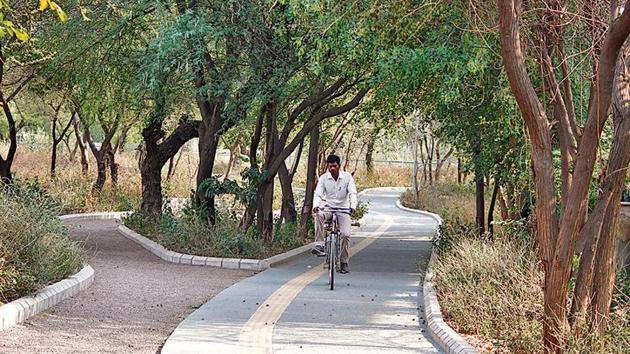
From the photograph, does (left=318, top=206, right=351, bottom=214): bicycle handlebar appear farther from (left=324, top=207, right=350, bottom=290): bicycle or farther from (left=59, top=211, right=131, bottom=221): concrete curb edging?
(left=59, top=211, right=131, bottom=221): concrete curb edging

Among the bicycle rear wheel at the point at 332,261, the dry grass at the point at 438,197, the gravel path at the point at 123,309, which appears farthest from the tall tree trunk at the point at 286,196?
the dry grass at the point at 438,197

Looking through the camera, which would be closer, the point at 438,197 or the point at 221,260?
the point at 221,260

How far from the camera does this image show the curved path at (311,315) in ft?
28.7

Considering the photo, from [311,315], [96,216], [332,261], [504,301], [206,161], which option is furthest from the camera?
[96,216]

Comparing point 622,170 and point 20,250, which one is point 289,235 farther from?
point 622,170

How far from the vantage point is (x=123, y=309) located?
10.9 metres

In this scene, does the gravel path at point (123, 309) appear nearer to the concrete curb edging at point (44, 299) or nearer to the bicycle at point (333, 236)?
the concrete curb edging at point (44, 299)

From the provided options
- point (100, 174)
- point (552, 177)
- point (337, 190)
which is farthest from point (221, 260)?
point (100, 174)

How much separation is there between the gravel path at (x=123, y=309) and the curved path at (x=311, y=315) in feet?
1.18

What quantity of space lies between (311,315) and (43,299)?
2.88 metres

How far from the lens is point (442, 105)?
16578 millimetres

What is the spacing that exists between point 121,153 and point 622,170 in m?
43.7

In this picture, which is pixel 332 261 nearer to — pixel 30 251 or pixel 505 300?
pixel 30 251

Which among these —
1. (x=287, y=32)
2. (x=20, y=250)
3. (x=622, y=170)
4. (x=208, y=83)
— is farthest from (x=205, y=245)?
(x=622, y=170)
